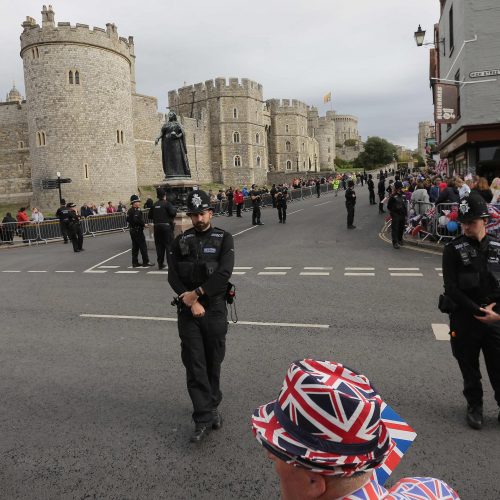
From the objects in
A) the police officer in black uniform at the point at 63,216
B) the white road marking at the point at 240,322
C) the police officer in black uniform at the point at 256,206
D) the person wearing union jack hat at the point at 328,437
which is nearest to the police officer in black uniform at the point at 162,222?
the white road marking at the point at 240,322

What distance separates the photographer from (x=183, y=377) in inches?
211

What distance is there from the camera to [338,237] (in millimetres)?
16531

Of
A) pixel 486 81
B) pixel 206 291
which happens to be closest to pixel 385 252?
pixel 486 81

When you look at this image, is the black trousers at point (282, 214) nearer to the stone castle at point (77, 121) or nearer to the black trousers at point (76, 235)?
the black trousers at point (76, 235)

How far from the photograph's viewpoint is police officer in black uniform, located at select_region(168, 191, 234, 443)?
409cm

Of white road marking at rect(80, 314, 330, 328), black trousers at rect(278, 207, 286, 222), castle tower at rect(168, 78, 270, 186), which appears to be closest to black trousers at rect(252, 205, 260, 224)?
black trousers at rect(278, 207, 286, 222)

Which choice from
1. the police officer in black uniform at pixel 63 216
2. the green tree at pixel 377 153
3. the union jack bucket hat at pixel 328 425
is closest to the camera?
the union jack bucket hat at pixel 328 425

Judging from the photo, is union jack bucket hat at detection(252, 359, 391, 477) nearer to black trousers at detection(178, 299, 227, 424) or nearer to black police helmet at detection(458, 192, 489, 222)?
black trousers at detection(178, 299, 227, 424)

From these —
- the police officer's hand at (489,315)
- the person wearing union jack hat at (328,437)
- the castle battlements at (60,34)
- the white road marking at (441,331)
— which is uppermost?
the castle battlements at (60,34)

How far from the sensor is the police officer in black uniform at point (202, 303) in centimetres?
409

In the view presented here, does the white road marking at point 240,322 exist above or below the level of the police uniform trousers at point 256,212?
below

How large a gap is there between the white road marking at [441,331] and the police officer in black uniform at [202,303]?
3318 mm

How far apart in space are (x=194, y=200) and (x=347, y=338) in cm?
312

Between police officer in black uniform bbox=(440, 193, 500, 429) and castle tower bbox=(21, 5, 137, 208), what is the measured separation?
4085 cm
